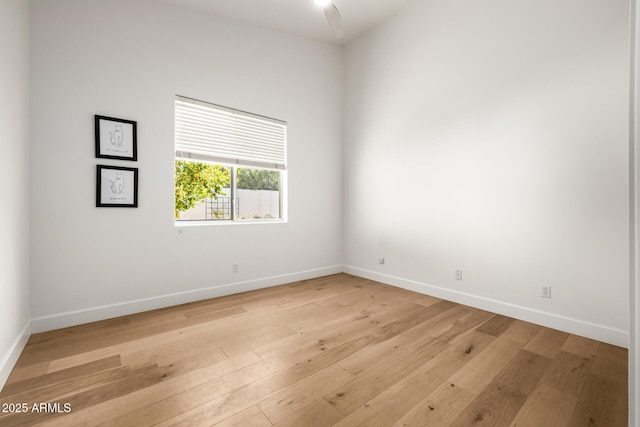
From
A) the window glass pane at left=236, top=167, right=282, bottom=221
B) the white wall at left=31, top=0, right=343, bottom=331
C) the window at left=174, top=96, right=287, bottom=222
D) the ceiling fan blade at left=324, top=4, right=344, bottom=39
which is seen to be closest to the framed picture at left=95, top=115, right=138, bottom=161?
the white wall at left=31, top=0, right=343, bottom=331

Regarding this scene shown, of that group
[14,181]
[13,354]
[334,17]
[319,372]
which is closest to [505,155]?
[334,17]

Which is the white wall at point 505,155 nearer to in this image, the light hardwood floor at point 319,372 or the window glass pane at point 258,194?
the light hardwood floor at point 319,372

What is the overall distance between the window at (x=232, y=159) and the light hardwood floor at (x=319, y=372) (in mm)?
1355

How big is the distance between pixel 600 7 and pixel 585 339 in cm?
264

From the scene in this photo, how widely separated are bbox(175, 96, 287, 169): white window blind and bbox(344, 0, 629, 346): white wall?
136 centimetres

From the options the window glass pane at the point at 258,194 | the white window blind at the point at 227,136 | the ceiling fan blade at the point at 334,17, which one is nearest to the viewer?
the ceiling fan blade at the point at 334,17

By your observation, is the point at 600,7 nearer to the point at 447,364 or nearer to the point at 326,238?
the point at 447,364

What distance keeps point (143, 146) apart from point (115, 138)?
24 centimetres

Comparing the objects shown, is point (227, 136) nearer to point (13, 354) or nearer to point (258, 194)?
point (258, 194)

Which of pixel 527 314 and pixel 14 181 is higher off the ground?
pixel 14 181

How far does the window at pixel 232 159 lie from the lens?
3348mm

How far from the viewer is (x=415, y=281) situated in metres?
3.70

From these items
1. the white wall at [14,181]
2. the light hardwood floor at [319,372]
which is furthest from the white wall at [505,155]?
the white wall at [14,181]

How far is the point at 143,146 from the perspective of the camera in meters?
3.01
